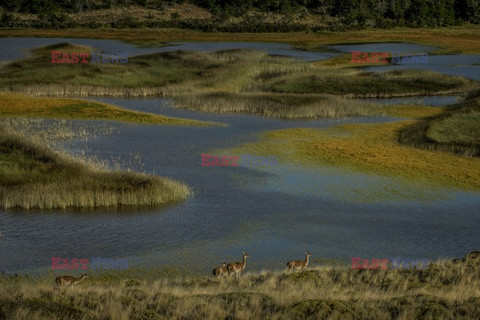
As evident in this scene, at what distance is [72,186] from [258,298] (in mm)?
15830

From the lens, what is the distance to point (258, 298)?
16562 mm

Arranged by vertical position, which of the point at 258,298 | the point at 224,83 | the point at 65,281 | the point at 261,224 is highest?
the point at 258,298

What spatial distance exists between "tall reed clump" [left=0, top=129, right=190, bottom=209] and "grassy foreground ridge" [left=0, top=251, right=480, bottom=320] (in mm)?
8555

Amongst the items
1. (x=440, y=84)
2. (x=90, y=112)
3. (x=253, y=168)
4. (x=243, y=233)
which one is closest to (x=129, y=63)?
(x=90, y=112)

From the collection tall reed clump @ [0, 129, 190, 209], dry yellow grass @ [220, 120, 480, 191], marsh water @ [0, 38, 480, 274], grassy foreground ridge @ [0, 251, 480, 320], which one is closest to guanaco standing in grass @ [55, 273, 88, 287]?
grassy foreground ridge @ [0, 251, 480, 320]

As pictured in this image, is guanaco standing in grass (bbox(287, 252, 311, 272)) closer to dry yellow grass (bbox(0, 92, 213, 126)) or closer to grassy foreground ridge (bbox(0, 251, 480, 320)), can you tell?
grassy foreground ridge (bbox(0, 251, 480, 320))

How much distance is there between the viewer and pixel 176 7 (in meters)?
150

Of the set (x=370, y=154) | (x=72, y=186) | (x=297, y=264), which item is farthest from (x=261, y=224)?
(x=370, y=154)

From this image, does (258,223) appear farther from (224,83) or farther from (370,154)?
(224,83)

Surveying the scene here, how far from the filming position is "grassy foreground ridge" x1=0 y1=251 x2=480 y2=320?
594 inches

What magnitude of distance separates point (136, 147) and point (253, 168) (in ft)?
27.3

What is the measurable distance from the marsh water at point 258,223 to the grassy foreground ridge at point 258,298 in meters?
2.93

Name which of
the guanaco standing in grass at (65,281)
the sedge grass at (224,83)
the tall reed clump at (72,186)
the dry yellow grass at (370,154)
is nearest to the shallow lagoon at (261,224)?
the tall reed clump at (72,186)

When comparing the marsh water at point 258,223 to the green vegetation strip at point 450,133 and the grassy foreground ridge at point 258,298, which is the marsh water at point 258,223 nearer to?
the grassy foreground ridge at point 258,298
